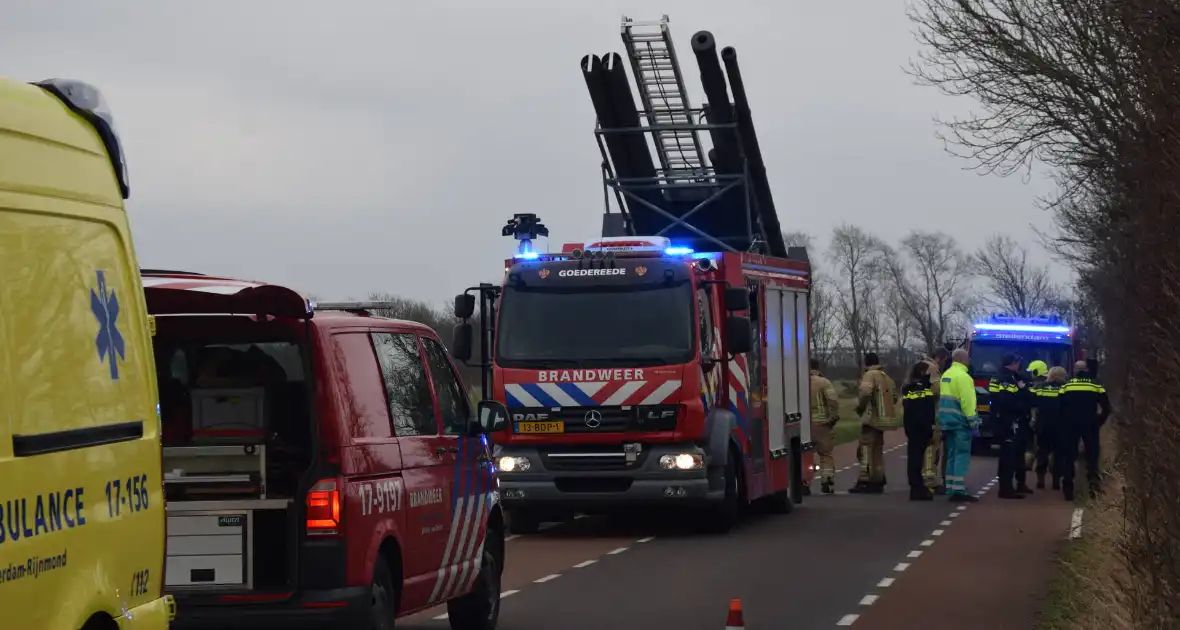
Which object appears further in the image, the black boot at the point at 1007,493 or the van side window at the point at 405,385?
the black boot at the point at 1007,493

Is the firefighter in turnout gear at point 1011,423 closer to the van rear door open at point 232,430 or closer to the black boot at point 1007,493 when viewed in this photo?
the black boot at point 1007,493

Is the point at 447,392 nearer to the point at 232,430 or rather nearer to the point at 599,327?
the point at 232,430

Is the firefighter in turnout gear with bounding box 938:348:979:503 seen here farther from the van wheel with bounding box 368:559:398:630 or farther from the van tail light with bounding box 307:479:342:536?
the van tail light with bounding box 307:479:342:536

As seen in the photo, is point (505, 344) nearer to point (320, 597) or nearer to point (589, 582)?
point (589, 582)

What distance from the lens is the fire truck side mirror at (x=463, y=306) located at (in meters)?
18.9

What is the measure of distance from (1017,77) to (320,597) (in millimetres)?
14124

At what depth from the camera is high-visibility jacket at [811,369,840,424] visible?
85.6 ft

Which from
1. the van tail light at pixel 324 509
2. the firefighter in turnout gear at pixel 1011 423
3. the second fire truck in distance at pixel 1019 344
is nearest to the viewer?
the van tail light at pixel 324 509

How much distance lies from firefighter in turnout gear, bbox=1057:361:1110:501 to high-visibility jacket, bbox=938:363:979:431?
5.29 feet

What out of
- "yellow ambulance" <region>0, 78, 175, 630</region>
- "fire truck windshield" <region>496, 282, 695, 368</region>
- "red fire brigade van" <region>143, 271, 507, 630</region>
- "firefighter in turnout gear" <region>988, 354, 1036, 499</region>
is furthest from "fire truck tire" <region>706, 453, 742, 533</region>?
"yellow ambulance" <region>0, 78, 175, 630</region>

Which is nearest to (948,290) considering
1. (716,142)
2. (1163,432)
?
(716,142)

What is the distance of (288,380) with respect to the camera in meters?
9.17

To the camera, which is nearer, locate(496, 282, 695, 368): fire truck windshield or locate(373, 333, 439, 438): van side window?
locate(373, 333, 439, 438): van side window

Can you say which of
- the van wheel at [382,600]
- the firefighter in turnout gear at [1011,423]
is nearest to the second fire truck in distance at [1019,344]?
the firefighter in turnout gear at [1011,423]
